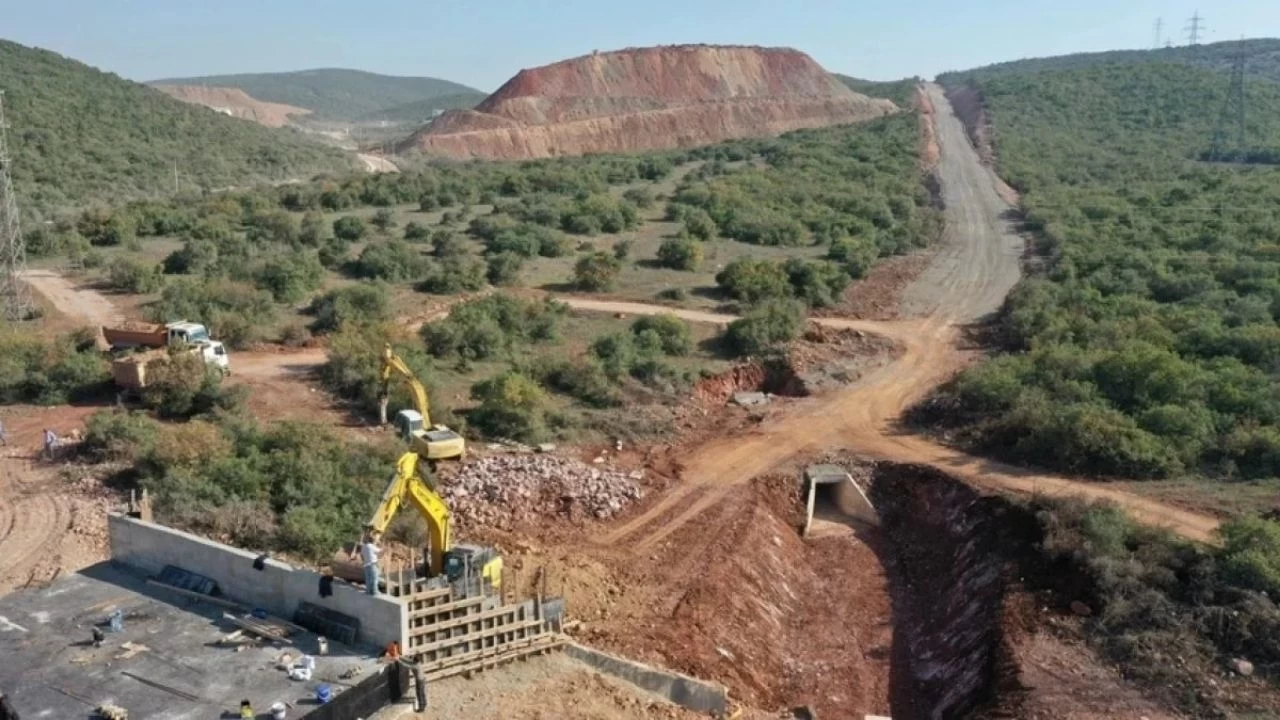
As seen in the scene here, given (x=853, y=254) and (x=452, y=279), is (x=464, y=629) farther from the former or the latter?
(x=853, y=254)

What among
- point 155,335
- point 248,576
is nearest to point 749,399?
point 155,335

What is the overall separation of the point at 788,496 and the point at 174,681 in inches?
509

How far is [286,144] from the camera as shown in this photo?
84.4 metres

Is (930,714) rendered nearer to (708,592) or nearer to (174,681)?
(708,592)

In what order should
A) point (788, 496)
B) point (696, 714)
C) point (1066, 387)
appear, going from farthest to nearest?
point (1066, 387) → point (788, 496) → point (696, 714)

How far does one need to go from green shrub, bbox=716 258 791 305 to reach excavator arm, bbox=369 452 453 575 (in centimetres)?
2245

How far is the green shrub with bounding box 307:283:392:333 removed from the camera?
2988 cm

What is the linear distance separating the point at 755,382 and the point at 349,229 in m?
20.6

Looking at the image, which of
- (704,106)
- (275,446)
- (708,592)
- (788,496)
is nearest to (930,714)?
(708,592)

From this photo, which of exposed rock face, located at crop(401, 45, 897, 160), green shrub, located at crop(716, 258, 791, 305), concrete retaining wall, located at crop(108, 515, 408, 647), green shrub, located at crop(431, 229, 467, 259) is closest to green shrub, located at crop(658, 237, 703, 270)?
green shrub, located at crop(716, 258, 791, 305)

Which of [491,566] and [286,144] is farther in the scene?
[286,144]

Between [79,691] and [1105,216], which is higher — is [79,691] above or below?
below

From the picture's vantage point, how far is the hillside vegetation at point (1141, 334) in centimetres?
2122

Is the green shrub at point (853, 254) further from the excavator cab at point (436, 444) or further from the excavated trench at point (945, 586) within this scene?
the excavator cab at point (436, 444)
